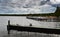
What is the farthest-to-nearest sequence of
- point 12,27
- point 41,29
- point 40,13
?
point 40,13, point 12,27, point 41,29

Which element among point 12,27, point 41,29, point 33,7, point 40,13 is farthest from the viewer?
point 33,7

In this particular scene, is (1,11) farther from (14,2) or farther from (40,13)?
(40,13)

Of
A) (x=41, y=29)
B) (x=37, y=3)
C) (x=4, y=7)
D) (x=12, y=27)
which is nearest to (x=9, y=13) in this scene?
(x=4, y=7)

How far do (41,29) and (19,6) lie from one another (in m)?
4.66

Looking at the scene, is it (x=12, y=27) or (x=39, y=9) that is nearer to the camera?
(x=12, y=27)

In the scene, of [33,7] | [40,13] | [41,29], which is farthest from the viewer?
[33,7]

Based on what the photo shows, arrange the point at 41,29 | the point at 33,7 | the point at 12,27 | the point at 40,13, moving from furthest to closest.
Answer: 1. the point at 33,7
2. the point at 40,13
3. the point at 12,27
4. the point at 41,29

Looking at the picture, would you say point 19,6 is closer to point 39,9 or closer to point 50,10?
point 39,9

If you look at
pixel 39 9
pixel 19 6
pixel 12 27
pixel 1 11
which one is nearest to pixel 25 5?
pixel 19 6

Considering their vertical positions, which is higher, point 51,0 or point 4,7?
point 51,0

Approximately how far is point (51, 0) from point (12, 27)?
13.7ft

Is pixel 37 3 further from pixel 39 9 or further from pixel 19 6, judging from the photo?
pixel 19 6

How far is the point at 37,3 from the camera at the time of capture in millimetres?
7008

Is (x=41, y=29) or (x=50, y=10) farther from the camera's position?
(x=50, y=10)
